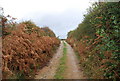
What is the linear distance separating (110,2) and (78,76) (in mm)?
4712

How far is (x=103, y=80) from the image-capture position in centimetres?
681

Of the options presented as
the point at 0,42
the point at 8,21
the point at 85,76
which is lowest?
the point at 85,76

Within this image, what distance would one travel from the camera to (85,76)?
854 cm

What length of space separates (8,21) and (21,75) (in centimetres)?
435

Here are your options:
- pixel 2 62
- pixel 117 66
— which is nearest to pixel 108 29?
pixel 117 66

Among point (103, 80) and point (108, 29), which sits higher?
point (108, 29)

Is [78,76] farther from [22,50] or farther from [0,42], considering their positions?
[0,42]

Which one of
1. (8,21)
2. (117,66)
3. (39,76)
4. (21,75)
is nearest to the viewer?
(117,66)

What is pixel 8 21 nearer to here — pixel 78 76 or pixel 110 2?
pixel 78 76

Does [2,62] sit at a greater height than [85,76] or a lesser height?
greater

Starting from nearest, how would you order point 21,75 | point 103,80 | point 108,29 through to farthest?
point 103,80
point 21,75
point 108,29

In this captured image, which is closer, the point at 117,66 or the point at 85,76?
the point at 117,66

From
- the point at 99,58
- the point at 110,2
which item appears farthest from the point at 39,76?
the point at 110,2

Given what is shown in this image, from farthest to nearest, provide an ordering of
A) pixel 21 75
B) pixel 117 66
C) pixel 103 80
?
1. pixel 21 75
2. pixel 103 80
3. pixel 117 66
